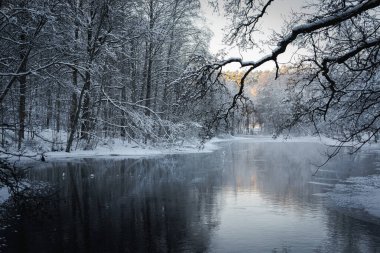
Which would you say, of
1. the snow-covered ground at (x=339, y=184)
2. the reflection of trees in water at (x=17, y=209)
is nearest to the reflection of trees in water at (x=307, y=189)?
the snow-covered ground at (x=339, y=184)

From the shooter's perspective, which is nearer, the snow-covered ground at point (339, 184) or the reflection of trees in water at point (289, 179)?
the snow-covered ground at point (339, 184)

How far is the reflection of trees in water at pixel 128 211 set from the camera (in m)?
8.48

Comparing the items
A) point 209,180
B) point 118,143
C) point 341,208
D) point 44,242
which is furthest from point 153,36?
point 44,242

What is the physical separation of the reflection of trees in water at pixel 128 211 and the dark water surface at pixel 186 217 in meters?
0.02

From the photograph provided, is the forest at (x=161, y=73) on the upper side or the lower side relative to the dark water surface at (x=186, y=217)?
upper

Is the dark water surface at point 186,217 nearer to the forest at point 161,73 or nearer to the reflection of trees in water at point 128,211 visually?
the reflection of trees in water at point 128,211

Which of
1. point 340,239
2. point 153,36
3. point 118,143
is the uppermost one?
point 153,36

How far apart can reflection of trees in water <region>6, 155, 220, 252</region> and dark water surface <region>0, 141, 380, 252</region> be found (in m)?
0.02

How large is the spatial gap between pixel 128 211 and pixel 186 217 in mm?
1806

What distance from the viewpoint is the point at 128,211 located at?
1145 cm

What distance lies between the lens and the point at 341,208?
40.1ft

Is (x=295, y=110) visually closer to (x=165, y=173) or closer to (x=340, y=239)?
(x=340, y=239)

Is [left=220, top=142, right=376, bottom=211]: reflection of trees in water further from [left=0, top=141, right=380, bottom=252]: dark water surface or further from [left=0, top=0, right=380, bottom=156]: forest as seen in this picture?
[left=0, top=0, right=380, bottom=156]: forest

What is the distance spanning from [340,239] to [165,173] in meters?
11.7
